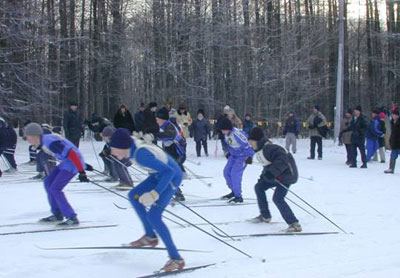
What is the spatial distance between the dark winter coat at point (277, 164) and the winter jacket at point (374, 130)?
31.3 feet

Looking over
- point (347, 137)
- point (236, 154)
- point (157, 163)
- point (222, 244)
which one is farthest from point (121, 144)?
point (347, 137)

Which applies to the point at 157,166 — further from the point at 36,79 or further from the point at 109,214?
the point at 36,79

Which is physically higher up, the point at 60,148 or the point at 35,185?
the point at 60,148

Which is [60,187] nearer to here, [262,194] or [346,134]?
[262,194]

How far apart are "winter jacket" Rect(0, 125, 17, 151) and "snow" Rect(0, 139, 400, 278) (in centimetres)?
204

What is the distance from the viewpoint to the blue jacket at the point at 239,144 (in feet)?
30.4

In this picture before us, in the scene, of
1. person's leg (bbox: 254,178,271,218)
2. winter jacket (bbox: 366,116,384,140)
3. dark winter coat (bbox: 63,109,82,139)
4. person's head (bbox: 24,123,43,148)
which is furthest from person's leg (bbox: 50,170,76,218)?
winter jacket (bbox: 366,116,384,140)

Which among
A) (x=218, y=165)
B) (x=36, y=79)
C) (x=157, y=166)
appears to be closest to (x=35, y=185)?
(x=218, y=165)

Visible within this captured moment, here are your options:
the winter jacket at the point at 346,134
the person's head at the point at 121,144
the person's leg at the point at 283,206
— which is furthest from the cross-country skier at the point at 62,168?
the winter jacket at the point at 346,134

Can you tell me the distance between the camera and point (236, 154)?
9.38 m

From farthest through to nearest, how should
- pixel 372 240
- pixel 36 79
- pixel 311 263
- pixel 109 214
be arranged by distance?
pixel 36 79
pixel 109 214
pixel 372 240
pixel 311 263

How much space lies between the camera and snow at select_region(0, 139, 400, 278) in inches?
217

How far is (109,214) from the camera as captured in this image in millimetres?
8438

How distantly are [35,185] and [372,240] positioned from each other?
7.90m
